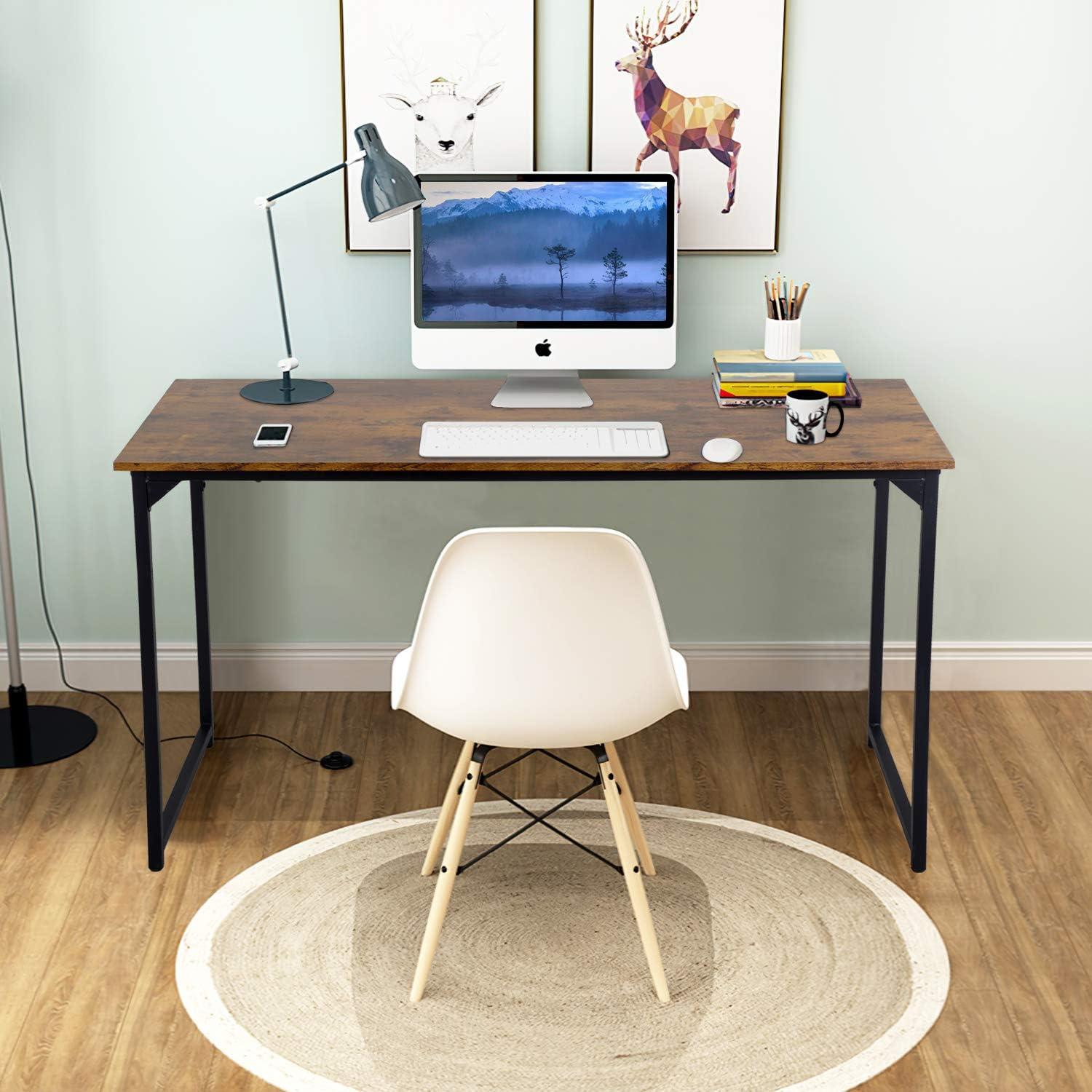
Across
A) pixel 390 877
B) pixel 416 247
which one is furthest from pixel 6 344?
pixel 390 877

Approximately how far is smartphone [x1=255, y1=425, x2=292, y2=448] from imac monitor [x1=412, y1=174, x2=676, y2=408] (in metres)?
0.35

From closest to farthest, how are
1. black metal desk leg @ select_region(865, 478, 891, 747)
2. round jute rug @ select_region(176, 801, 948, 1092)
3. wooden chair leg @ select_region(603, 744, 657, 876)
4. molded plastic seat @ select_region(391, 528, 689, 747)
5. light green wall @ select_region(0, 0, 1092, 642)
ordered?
1. molded plastic seat @ select_region(391, 528, 689, 747)
2. round jute rug @ select_region(176, 801, 948, 1092)
3. wooden chair leg @ select_region(603, 744, 657, 876)
4. light green wall @ select_region(0, 0, 1092, 642)
5. black metal desk leg @ select_region(865, 478, 891, 747)

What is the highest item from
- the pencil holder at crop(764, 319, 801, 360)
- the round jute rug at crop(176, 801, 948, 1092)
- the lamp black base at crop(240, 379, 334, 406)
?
the pencil holder at crop(764, 319, 801, 360)

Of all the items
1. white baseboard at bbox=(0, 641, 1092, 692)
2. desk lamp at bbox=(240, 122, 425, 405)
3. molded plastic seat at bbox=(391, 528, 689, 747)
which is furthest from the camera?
white baseboard at bbox=(0, 641, 1092, 692)

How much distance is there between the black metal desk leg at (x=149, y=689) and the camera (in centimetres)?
265

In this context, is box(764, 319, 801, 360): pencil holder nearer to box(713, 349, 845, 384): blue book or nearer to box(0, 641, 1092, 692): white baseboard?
box(713, 349, 845, 384): blue book

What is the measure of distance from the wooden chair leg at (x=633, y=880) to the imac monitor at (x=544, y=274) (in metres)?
0.91

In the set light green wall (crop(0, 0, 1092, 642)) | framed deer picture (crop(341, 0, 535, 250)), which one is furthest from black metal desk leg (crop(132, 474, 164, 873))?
framed deer picture (crop(341, 0, 535, 250))

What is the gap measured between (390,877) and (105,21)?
1.83 meters

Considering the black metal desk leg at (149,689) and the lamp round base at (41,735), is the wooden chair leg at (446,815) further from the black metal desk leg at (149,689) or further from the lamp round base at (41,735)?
the lamp round base at (41,735)

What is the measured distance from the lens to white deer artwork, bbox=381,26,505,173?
306cm

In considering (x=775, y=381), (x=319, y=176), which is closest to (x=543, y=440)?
(x=775, y=381)

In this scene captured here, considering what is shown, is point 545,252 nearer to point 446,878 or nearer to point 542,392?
point 542,392

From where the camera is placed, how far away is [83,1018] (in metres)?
Result: 2.35
